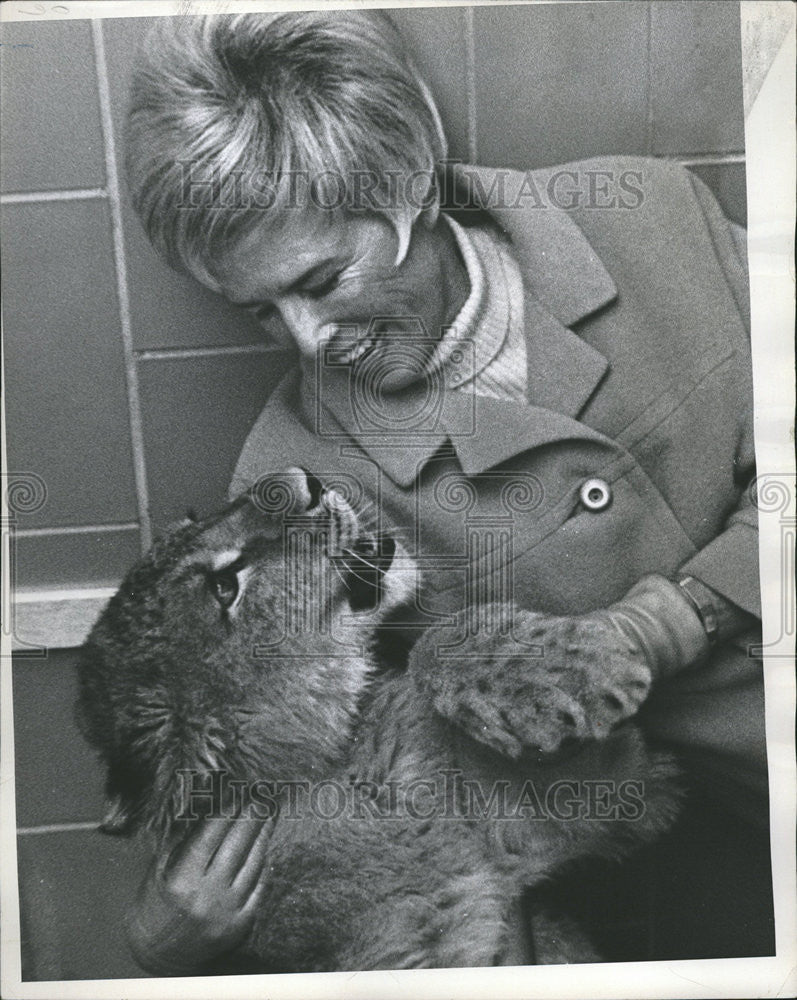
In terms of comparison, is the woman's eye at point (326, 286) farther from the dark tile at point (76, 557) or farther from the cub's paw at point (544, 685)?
the cub's paw at point (544, 685)

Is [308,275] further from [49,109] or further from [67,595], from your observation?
[67,595]

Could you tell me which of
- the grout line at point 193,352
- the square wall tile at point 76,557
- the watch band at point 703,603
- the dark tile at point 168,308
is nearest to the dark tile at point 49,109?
the dark tile at point 168,308

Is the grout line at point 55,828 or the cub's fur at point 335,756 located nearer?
the cub's fur at point 335,756

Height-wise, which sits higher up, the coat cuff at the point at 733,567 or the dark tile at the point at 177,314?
the dark tile at the point at 177,314

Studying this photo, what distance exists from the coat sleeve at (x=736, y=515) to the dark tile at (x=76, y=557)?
4.55ft

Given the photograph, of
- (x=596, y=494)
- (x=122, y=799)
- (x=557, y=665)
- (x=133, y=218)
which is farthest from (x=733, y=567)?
(x=133, y=218)

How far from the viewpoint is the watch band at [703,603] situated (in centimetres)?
245

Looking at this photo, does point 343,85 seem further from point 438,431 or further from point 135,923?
point 135,923

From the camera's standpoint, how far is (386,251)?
7.98 feet

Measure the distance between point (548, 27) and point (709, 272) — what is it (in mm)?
726

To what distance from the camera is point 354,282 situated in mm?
2430

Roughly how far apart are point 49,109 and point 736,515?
6.50 ft

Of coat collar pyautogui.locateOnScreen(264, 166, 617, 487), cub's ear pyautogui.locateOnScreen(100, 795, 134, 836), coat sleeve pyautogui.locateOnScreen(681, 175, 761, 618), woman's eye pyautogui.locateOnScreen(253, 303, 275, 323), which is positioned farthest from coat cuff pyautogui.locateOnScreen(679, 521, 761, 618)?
cub's ear pyautogui.locateOnScreen(100, 795, 134, 836)

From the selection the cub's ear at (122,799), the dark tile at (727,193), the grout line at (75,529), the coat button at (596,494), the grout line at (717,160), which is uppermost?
the grout line at (717,160)
